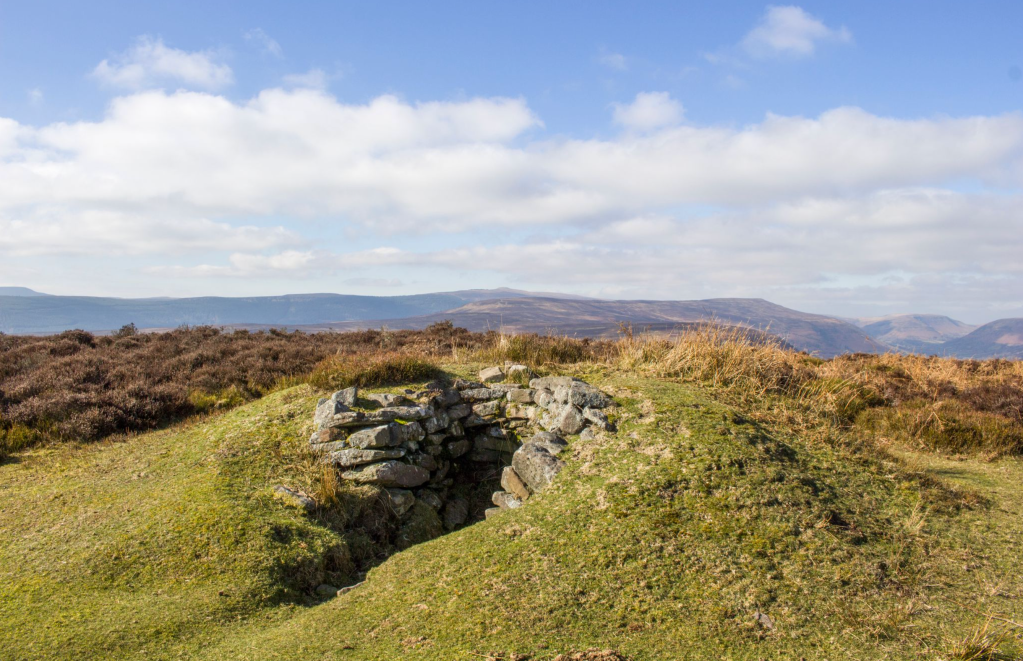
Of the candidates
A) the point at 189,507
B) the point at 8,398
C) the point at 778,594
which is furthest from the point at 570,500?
the point at 8,398

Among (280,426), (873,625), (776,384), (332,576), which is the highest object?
(776,384)

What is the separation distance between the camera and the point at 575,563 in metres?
5.54

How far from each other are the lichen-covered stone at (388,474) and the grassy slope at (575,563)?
0.95 metres

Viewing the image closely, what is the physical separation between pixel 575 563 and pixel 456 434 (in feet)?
14.7

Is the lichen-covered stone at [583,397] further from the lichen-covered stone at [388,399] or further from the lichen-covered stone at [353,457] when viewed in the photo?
the lichen-covered stone at [353,457]

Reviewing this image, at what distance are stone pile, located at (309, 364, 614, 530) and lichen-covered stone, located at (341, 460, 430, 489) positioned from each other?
0.05 ft

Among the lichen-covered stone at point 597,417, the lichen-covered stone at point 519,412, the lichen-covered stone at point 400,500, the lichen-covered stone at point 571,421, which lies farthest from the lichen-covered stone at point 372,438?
the lichen-covered stone at point 597,417

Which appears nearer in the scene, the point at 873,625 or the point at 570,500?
the point at 873,625

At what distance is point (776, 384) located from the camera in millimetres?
10289

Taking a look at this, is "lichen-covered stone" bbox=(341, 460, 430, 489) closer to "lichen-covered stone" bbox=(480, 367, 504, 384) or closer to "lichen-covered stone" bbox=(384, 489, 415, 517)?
"lichen-covered stone" bbox=(384, 489, 415, 517)

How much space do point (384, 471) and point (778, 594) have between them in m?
5.38

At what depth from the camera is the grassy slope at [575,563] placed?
15.1 feet

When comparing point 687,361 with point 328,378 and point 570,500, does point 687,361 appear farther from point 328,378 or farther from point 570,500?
point 328,378

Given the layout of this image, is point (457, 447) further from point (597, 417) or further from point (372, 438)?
point (597, 417)
